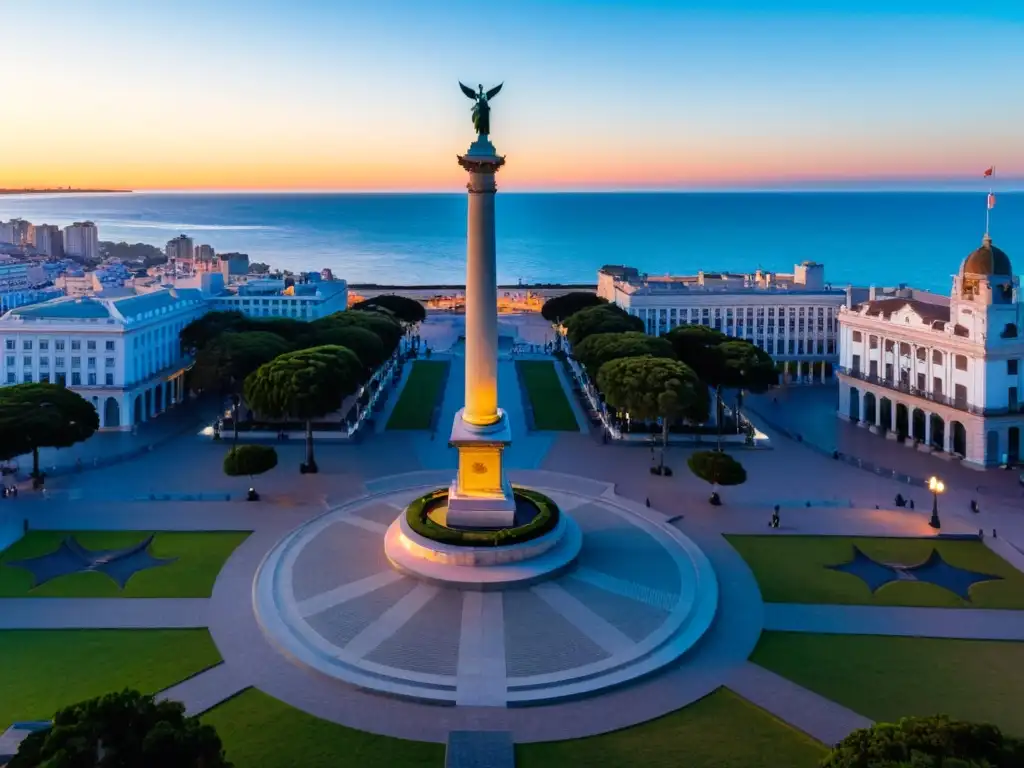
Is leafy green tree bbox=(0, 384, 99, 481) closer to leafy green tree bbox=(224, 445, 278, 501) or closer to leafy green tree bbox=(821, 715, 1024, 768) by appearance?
leafy green tree bbox=(224, 445, 278, 501)

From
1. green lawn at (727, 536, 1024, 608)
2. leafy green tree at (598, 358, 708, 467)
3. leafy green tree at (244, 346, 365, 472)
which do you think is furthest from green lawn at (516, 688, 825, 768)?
leafy green tree at (244, 346, 365, 472)

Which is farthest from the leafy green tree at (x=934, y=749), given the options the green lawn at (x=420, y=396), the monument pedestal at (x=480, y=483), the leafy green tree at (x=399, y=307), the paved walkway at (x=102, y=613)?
the leafy green tree at (x=399, y=307)

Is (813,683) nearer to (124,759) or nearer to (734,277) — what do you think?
(124,759)

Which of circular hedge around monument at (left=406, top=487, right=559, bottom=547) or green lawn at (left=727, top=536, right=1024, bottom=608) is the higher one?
circular hedge around monument at (left=406, top=487, right=559, bottom=547)

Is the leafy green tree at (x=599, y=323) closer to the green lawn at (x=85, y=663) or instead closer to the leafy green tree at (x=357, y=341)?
the leafy green tree at (x=357, y=341)

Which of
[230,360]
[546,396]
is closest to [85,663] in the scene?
[230,360]

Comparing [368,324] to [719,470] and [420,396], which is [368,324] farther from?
[719,470]
